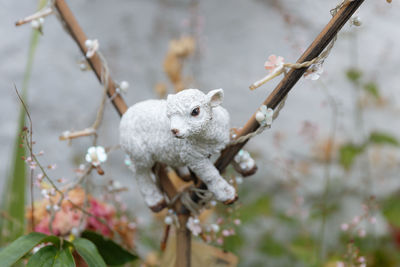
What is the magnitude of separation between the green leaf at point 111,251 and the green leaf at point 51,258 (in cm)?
6

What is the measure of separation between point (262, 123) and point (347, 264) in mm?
154

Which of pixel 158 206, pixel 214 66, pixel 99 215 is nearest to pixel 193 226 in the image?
pixel 158 206

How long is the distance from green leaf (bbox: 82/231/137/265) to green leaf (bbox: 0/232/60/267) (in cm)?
5

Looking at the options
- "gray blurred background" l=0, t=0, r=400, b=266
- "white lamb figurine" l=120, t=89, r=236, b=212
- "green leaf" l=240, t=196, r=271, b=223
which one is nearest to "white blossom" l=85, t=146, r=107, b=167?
"white lamb figurine" l=120, t=89, r=236, b=212

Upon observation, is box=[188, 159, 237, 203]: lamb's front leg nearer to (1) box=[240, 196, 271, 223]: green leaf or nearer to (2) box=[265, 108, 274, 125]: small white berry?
(2) box=[265, 108, 274, 125]: small white berry

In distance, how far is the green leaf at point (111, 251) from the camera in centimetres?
33

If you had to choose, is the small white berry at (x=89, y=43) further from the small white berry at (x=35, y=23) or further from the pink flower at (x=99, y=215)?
the pink flower at (x=99, y=215)

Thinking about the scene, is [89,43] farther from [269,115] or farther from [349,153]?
[349,153]

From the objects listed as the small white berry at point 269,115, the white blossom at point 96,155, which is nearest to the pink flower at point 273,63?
A: the small white berry at point 269,115

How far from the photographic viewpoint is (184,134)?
0.22 m

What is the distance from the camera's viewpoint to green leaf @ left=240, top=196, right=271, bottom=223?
62 centimetres

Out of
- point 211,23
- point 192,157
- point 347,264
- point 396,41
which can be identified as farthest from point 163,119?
point 396,41

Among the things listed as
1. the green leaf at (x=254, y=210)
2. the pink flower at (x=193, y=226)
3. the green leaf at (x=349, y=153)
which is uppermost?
the pink flower at (x=193, y=226)

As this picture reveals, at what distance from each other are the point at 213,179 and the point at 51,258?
0.40 ft
